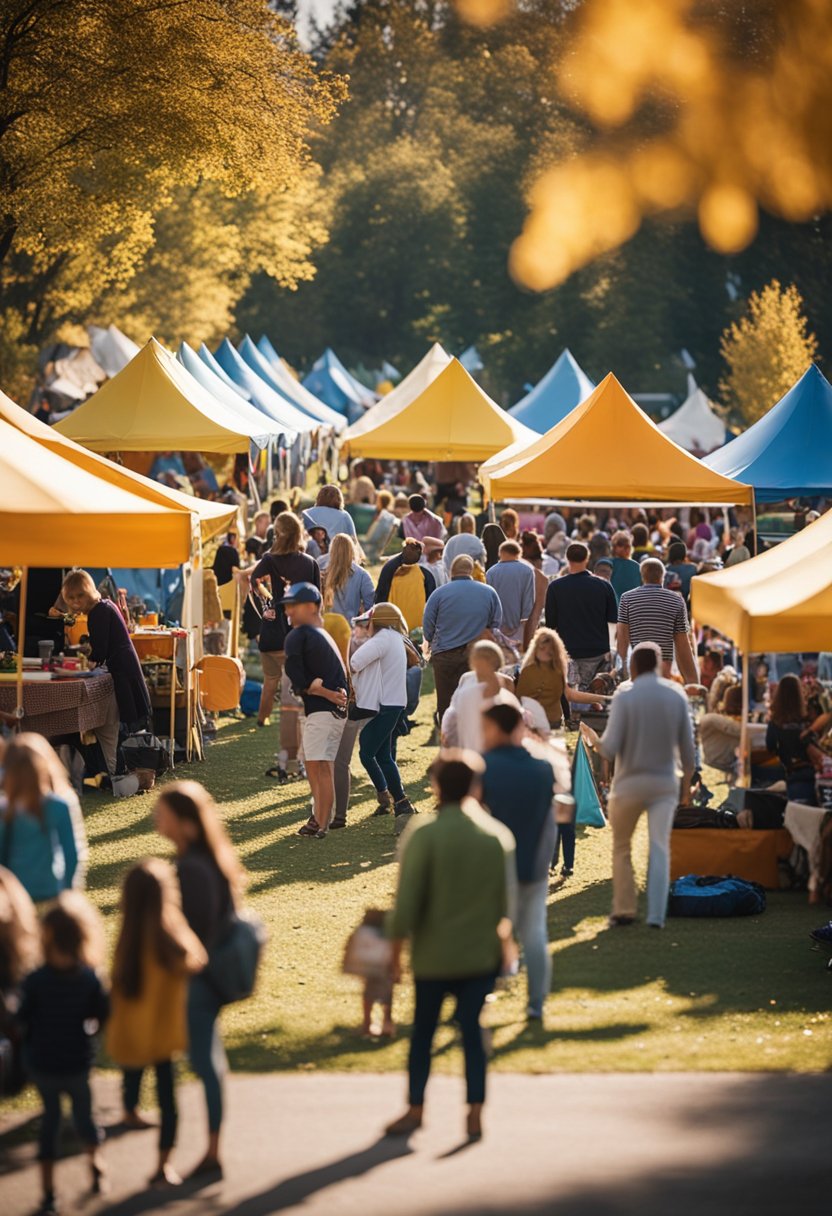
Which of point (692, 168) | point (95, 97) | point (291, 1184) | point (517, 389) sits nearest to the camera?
point (291, 1184)

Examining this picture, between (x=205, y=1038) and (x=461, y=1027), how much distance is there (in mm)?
1040

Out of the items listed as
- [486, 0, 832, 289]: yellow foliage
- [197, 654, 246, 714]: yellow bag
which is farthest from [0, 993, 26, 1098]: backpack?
[486, 0, 832, 289]: yellow foliage

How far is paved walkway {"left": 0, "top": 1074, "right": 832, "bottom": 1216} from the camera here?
627 centimetres

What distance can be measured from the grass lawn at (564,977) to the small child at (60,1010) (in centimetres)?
191

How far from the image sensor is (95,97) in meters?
23.0

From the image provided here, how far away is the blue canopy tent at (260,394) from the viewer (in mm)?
33469

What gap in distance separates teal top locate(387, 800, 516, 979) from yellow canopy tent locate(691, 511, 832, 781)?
10.5 ft

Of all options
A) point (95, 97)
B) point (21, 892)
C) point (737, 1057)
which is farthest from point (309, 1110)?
point (95, 97)

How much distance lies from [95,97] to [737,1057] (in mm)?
18027

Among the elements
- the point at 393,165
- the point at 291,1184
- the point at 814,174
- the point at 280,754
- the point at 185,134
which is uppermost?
the point at 393,165

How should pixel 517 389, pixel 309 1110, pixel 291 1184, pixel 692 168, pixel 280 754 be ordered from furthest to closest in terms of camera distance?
pixel 517 389, pixel 692 168, pixel 280 754, pixel 309 1110, pixel 291 1184

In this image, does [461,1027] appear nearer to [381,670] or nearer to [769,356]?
[381,670]

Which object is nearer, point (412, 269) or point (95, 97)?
point (95, 97)

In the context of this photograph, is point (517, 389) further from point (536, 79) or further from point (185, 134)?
point (185, 134)
